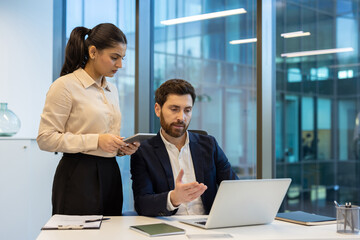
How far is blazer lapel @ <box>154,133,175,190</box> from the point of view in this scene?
92.7 inches

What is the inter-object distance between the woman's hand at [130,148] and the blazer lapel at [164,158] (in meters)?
0.13

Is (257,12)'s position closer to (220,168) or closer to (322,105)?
(322,105)

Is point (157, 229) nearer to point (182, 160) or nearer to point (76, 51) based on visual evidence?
point (182, 160)

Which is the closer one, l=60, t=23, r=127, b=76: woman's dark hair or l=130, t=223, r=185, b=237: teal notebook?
l=130, t=223, r=185, b=237: teal notebook

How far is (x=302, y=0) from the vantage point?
9.84ft

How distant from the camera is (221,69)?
351 cm

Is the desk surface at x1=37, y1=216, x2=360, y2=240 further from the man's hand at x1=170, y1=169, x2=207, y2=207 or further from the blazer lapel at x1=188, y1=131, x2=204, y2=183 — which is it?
the blazer lapel at x1=188, y1=131, x2=204, y2=183

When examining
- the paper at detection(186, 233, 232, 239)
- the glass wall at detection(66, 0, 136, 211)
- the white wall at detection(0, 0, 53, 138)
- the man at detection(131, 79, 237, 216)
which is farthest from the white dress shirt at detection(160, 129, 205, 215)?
the white wall at detection(0, 0, 53, 138)

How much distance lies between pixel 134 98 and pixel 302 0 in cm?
187

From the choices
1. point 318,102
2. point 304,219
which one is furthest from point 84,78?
point 318,102

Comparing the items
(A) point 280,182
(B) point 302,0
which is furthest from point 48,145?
(B) point 302,0

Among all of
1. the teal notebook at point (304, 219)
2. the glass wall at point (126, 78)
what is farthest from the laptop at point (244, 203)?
the glass wall at point (126, 78)

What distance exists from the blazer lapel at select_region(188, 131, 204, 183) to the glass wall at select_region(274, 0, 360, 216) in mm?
827

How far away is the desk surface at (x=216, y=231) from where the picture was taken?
1.76 meters
